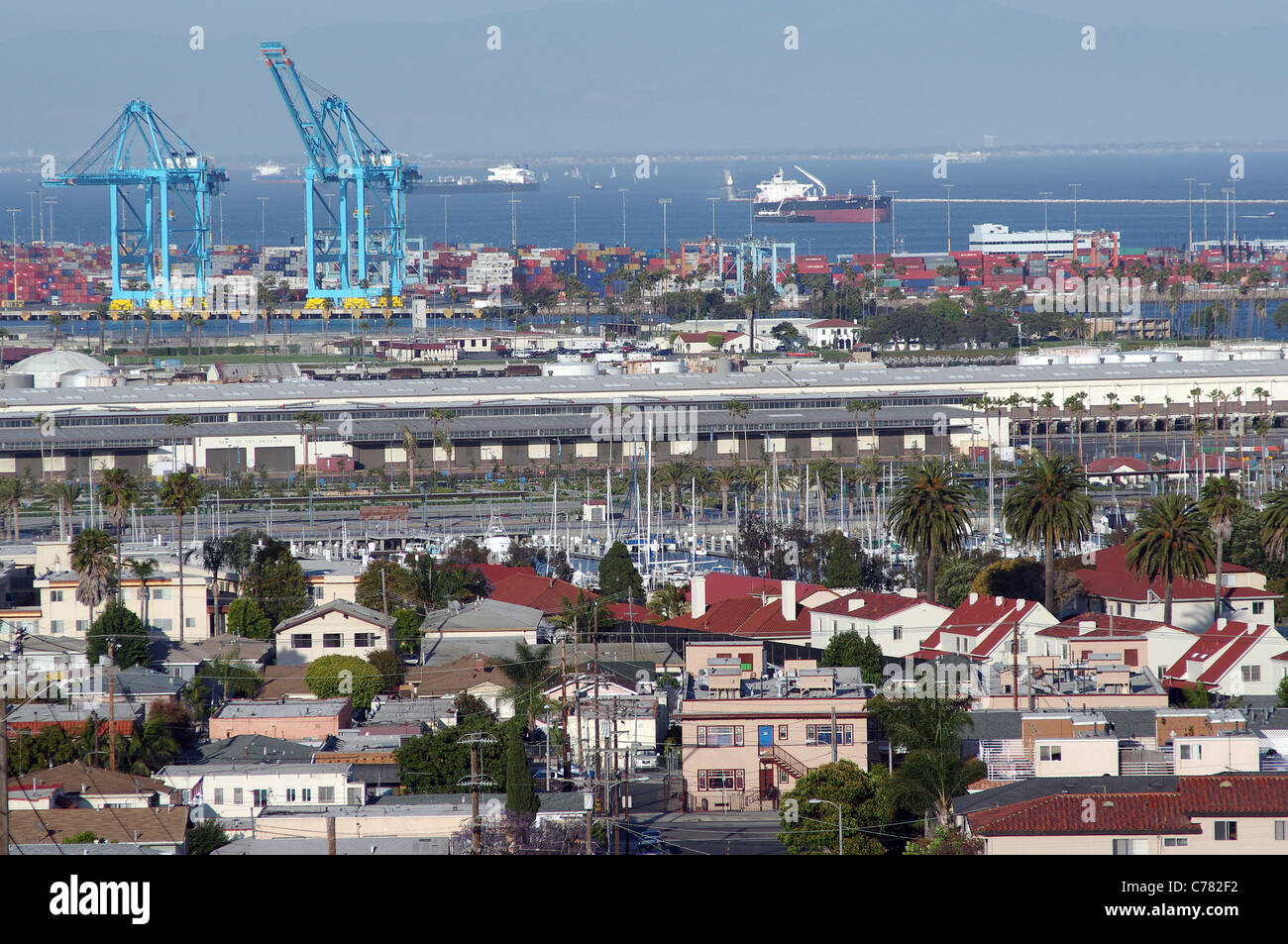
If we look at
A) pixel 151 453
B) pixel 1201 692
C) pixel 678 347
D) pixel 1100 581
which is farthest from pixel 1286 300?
pixel 1201 692

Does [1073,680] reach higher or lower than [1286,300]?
lower

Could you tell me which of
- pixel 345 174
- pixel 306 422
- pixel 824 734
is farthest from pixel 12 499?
pixel 345 174

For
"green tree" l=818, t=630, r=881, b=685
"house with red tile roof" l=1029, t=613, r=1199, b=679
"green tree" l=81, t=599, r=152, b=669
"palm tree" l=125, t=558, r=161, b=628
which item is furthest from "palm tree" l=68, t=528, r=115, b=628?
"house with red tile roof" l=1029, t=613, r=1199, b=679

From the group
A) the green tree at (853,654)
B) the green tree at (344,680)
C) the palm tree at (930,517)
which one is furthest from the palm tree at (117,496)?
the palm tree at (930,517)

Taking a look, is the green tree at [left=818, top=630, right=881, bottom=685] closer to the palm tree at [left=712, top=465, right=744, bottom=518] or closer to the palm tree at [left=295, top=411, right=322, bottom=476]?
the palm tree at [left=712, top=465, right=744, bottom=518]

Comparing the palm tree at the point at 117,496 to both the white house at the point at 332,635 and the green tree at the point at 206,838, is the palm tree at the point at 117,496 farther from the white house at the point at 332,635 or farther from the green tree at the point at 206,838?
the green tree at the point at 206,838
